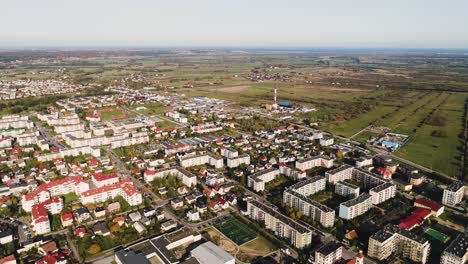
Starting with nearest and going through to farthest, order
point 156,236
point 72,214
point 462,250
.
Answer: point 462,250
point 156,236
point 72,214

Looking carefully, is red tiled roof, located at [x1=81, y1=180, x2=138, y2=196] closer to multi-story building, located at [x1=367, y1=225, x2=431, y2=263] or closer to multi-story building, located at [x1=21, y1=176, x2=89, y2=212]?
multi-story building, located at [x1=21, y1=176, x2=89, y2=212]

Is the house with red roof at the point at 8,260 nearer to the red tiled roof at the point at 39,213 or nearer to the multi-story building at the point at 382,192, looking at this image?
the red tiled roof at the point at 39,213

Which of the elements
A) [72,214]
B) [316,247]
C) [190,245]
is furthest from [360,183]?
[72,214]

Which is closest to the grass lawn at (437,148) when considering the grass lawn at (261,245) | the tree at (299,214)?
the tree at (299,214)

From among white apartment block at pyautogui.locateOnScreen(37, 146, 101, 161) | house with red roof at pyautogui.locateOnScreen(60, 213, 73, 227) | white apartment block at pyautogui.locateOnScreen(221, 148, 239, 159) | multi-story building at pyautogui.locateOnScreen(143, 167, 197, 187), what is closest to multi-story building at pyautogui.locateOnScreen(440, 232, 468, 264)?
multi-story building at pyautogui.locateOnScreen(143, 167, 197, 187)

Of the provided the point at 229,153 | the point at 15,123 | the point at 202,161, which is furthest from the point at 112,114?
the point at 229,153

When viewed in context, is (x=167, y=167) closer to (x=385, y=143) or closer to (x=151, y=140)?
(x=151, y=140)
